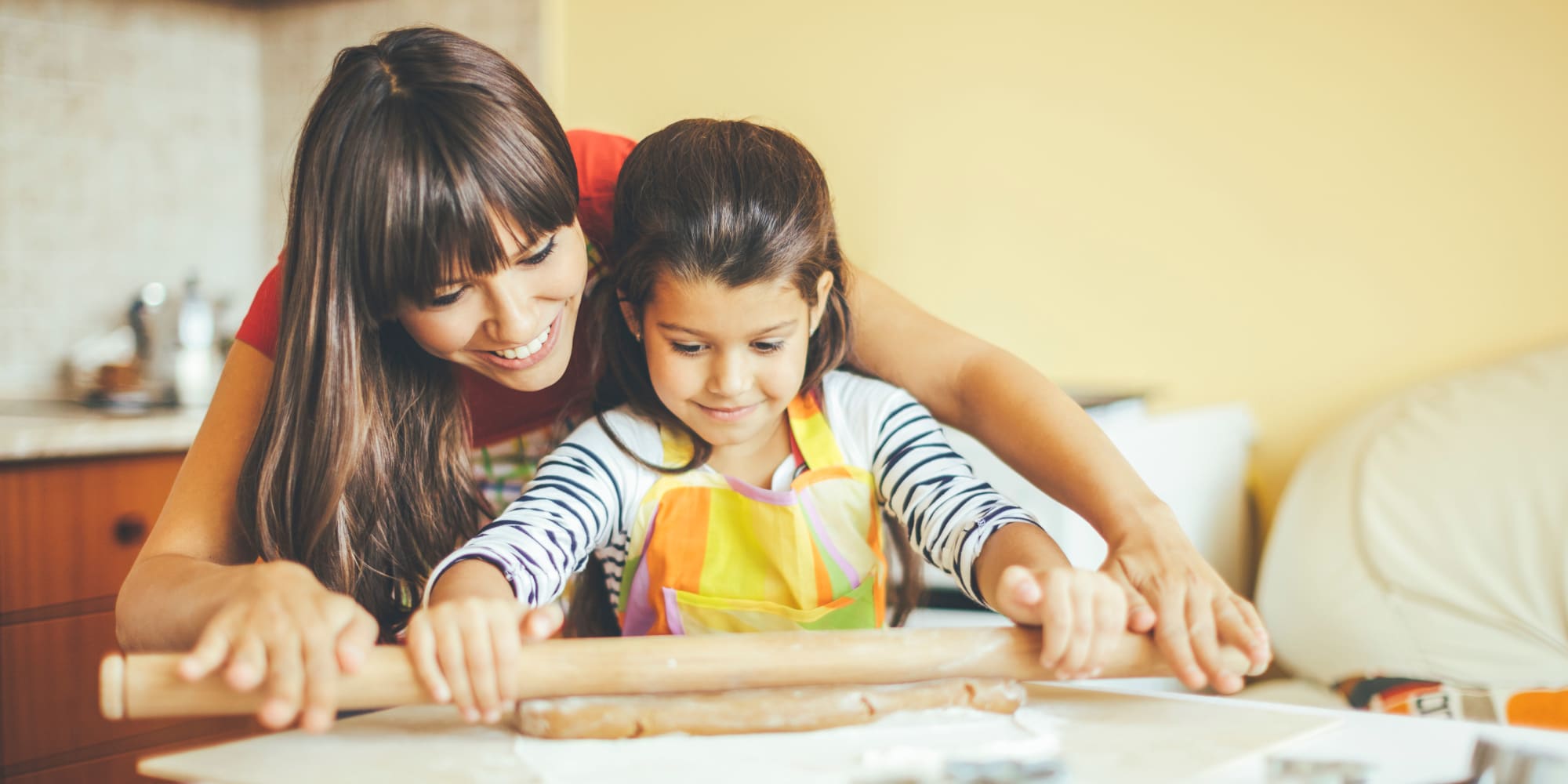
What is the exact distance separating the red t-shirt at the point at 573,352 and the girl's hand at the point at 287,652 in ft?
Result: 1.26

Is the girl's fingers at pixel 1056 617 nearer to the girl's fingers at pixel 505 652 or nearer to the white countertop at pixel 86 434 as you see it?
the girl's fingers at pixel 505 652

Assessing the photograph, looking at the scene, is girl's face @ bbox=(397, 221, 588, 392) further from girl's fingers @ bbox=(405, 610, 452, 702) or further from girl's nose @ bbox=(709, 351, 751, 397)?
girl's fingers @ bbox=(405, 610, 452, 702)

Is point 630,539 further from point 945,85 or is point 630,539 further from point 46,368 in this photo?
point 46,368

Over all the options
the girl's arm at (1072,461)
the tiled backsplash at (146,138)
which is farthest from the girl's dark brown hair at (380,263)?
the tiled backsplash at (146,138)

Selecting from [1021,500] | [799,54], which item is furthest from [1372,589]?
[799,54]

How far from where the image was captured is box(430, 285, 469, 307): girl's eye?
86 cm

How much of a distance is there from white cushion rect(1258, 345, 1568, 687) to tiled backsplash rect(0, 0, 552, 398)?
5.46 ft

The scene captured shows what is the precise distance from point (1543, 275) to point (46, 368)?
254cm

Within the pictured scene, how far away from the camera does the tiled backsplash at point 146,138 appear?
2246mm

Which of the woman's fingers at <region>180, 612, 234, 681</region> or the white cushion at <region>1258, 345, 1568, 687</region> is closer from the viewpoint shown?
the woman's fingers at <region>180, 612, 234, 681</region>

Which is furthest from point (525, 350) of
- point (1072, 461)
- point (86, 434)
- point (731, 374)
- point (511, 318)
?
point (86, 434)

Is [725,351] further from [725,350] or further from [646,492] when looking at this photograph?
[646,492]

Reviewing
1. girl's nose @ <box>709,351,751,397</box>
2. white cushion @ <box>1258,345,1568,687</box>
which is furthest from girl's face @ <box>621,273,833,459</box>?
white cushion @ <box>1258,345,1568,687</box>

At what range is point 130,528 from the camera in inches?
69.4
